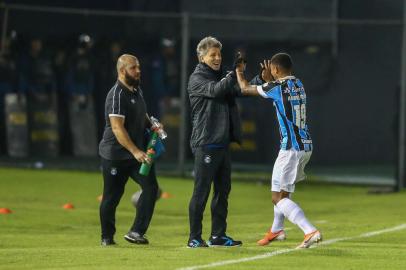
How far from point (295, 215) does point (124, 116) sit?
6.23 ft

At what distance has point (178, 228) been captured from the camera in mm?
15109

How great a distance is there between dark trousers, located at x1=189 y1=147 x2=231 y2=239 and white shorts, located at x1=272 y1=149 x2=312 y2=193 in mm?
518

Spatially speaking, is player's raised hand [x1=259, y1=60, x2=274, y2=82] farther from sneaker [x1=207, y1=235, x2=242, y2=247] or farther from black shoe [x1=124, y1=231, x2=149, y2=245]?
black shoe [x1=124, y1=231, x2=149, y2=245]

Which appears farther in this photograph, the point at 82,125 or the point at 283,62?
the point at 82,125

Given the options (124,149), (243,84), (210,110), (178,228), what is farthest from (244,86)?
(178,228)

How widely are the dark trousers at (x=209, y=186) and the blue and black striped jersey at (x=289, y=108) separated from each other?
2.05 ft

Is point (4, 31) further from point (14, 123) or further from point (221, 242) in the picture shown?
point (221, 242)

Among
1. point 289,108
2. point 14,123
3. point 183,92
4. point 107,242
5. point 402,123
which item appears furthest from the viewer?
point 14,123

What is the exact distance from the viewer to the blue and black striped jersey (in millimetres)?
11805

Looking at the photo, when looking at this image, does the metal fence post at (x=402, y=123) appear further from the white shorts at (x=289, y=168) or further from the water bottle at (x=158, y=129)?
the water bottle at (x=158, y=129)

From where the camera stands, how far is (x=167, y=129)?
899 inches

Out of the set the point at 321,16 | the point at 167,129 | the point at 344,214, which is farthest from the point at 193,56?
the point at 344,214

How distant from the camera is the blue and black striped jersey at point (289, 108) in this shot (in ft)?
38.7

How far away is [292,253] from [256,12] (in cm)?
1402
